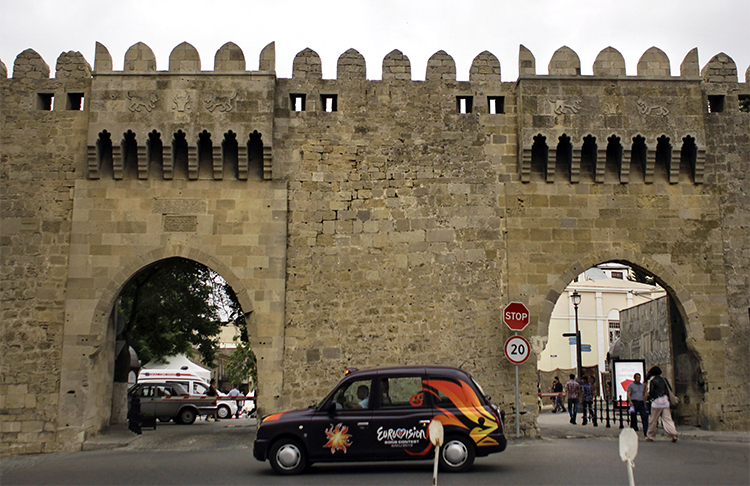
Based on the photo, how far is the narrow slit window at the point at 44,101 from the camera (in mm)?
14750

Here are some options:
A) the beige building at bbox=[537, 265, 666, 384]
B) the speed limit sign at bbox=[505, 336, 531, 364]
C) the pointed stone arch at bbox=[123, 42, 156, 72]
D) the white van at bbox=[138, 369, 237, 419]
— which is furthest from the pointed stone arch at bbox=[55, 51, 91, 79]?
the beige building at bbox=[537, 265, 666, 384]

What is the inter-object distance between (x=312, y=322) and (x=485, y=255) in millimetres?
3816

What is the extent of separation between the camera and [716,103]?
1519cm

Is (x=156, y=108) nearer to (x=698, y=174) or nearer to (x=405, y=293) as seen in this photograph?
(x=405, y=293)

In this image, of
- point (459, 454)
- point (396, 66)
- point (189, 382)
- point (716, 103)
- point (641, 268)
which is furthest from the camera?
point (189, 382)

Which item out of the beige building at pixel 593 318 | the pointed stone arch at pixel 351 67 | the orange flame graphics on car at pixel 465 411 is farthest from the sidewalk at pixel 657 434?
the beige building at pixel 593 318

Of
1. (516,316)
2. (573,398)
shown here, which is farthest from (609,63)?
(573,398)

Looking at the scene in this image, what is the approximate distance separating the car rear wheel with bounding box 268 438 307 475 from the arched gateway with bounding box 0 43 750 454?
4.23 meters

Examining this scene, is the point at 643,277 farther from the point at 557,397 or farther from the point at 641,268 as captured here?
the point at 641,268

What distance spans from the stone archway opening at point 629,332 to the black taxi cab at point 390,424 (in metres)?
6.55

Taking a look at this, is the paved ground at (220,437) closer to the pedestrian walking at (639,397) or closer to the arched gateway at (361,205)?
the pedestrian walking at (639,397)

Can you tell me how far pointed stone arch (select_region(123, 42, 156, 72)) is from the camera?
14.5m

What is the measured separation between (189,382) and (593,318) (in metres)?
27.3

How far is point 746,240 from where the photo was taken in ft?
47.0
